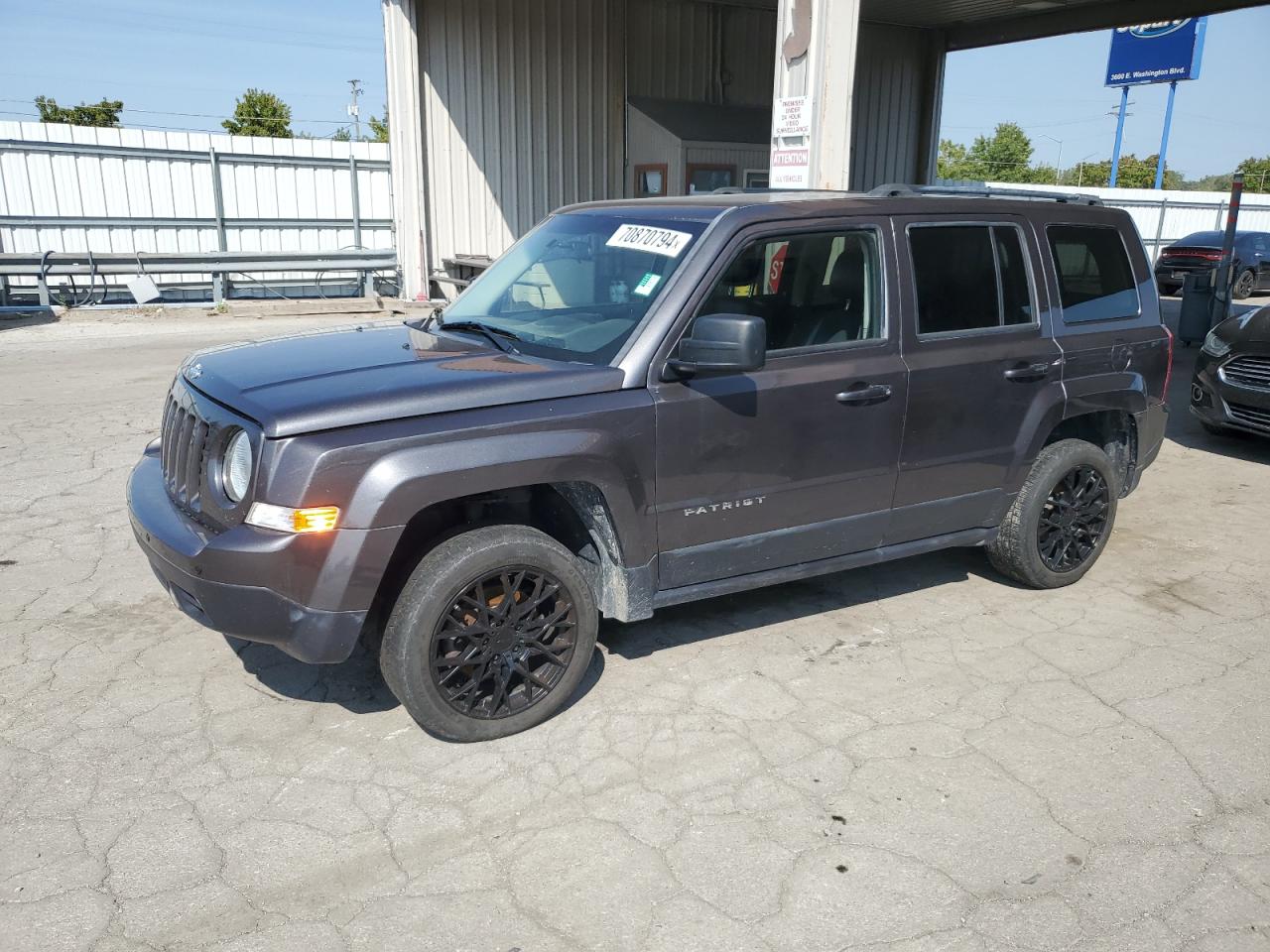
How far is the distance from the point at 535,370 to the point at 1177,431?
761cm

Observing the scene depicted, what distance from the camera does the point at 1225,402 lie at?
26.8ft

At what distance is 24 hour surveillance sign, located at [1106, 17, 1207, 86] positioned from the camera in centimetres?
4209

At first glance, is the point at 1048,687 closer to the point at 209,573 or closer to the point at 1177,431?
the point at 209,573

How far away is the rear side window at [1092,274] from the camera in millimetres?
4926

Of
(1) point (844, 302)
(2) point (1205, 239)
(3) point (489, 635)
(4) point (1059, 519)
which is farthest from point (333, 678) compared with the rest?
(2) point (1205, 239)

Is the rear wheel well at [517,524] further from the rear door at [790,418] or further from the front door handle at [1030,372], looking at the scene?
the front door handle at [1030,372]

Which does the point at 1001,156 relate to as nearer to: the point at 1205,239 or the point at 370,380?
the point at 1205,239

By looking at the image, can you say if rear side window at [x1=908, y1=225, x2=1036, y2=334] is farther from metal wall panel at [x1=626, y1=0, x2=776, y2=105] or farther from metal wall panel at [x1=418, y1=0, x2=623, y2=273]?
metal wall panel at [x1=626, y1=0, x2=776, y2=105]

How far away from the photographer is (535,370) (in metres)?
3.69

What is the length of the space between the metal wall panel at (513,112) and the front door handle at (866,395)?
492 inches

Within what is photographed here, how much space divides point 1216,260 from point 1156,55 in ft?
88.8

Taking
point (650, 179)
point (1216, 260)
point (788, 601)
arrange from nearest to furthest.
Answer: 1. point (788, 601)
2. point (650, 179)
3. point (1216, 260)

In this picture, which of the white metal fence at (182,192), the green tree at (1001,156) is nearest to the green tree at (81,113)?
the white metal fence at (182,192)

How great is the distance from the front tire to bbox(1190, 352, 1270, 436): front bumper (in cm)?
654
